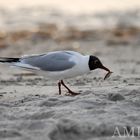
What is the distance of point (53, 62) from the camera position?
22.6 feet

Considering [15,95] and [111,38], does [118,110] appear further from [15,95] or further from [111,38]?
[111,38]

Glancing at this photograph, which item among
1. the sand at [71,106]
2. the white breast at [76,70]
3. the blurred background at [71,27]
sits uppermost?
the blurred background at [71,27]

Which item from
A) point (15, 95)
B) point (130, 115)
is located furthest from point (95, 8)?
point (130, 115)

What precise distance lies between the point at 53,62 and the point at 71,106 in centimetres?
117

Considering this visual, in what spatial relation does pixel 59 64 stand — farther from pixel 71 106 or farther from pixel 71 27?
pixel 71 27

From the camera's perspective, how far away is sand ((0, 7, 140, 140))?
490cm

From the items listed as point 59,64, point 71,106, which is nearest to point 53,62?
point 59,64

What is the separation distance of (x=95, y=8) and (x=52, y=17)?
8.82 ft

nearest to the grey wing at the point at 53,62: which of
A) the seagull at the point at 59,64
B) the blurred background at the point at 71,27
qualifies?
the seagull at the point at 59,64

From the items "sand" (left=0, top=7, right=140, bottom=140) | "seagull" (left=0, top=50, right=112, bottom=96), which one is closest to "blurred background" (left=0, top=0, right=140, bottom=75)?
"sand" (left=0, top=7, right=140, bottom=140)

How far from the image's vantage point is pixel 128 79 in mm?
8164

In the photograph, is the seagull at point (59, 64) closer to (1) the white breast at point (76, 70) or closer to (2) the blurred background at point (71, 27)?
(1) the white breast at point (76, 70)

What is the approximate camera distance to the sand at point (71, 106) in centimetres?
490

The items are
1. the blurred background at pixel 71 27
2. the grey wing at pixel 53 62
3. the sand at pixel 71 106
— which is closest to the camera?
the sand at pixel 71 106
